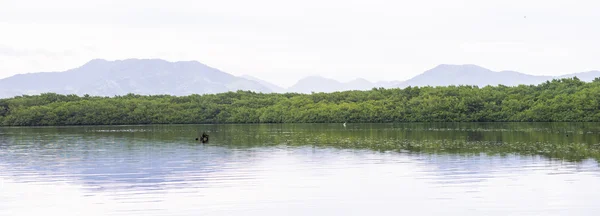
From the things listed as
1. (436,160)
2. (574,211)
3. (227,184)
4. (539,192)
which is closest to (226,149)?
(436,160)

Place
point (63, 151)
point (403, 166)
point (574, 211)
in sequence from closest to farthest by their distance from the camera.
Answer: point (574, 211), point (403, 166), point (63, 151)

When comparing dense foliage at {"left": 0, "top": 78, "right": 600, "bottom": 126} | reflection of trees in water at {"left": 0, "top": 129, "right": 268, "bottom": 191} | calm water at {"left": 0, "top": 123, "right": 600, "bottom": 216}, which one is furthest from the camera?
dense foliage at {"left": 0, "top": 78, "right": 600, "bottom": 126}

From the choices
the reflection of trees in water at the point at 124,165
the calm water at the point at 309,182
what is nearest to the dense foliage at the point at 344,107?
the calm water at the point at 309,182

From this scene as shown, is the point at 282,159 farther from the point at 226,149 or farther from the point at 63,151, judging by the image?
the point at 63,151

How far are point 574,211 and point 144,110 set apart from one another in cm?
9902

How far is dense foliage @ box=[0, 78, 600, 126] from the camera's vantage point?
92625mm

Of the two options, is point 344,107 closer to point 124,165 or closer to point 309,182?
point 124,165

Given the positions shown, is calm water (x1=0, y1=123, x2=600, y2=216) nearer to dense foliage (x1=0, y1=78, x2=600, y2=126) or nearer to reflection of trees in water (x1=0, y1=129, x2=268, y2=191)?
reflection of trees in water (x1=0, y1=129, x2=268, y2=191)

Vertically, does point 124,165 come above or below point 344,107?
below

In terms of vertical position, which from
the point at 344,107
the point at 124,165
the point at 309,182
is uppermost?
the point at 344,107

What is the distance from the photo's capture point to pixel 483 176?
2270 centimetres

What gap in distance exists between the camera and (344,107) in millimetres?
107250

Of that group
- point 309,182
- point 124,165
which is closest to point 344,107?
point 124,165

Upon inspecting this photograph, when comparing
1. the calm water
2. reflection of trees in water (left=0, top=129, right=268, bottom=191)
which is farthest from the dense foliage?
reflection of trees in water (left=0, top=129, right=268, bottom=191)
